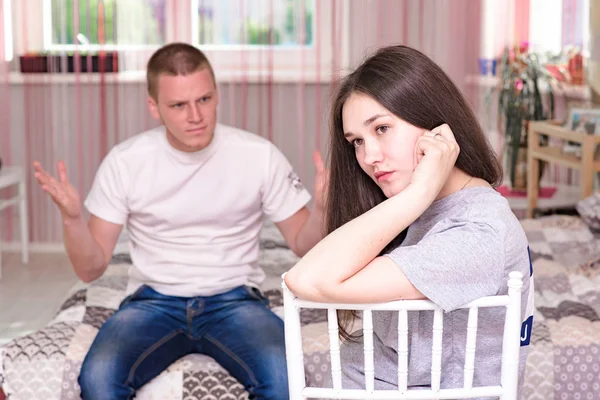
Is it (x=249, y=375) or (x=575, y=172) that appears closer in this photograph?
(x=249, y=375)

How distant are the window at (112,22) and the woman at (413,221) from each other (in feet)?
11.2

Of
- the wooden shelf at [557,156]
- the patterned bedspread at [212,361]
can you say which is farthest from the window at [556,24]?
the patterned bedspread at [212,361]

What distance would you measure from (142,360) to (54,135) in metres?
3.09

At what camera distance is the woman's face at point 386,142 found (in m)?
1.47

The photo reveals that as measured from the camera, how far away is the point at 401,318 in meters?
1.32

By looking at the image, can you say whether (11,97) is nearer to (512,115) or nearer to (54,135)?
(54,135)

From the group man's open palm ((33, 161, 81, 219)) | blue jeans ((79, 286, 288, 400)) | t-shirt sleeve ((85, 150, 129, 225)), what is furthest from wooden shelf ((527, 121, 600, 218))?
man's open palm ((33, 161, 81, 219))

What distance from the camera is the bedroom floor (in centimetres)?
381

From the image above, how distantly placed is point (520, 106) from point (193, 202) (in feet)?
7.89

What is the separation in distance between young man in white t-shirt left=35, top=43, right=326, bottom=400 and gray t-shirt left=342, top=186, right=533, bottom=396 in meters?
0.73

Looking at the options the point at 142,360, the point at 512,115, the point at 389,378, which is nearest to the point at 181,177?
the point at 142,360

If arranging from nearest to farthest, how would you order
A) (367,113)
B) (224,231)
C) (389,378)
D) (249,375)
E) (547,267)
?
1. (367,113)
2. (389,378)
3. (249,375)
4. (224,231)
5. (547,267)

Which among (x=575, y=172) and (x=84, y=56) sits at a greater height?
(x=84, y=56)

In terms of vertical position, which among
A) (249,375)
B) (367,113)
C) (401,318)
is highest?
(367,113)
